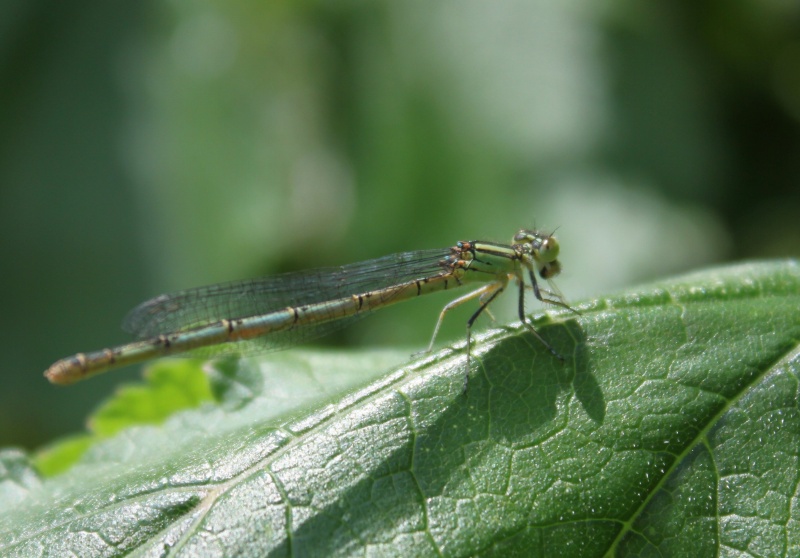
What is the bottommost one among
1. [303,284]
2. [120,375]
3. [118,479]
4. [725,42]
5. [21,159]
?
[120,375]

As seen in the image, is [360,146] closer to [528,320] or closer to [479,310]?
[479,310]

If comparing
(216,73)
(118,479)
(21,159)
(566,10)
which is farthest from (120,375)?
(566,10)

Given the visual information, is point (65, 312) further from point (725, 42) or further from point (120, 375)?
point (725, 42)

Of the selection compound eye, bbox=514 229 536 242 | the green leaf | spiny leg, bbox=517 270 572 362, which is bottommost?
the green leaf

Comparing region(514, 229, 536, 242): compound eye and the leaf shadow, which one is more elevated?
region(514, 229, 536, 242): compound eye

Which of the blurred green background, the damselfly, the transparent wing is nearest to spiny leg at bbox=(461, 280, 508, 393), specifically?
the damselfly

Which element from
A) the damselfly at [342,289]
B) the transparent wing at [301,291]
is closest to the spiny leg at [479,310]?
the damselfly at [342,289]

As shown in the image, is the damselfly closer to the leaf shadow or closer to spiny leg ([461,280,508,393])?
spiny leg ([461,280,508,393])
